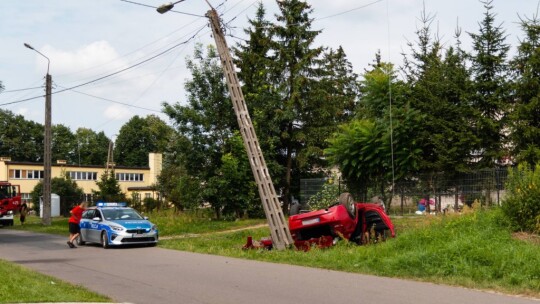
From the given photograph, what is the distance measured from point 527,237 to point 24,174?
252 ft

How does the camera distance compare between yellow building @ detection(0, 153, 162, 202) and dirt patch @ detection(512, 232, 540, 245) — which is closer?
dirt patch @ detection(512, 232, 540, 245)

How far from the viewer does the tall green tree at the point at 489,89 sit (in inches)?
948

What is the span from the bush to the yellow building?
55152 mm

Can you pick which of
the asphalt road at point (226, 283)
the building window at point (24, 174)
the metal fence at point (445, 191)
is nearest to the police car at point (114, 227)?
the asphalt road at point (226, 283)

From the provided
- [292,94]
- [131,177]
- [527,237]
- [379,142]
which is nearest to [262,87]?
[292,94]

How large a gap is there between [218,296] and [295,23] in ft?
94.2

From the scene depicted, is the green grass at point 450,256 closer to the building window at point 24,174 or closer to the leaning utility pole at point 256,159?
the leaning utility pole at point 256,159

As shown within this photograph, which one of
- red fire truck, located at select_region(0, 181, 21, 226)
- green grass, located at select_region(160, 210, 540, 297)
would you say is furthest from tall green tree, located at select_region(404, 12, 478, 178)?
red fire truck, located at select_region(0, 181, 21, 226)

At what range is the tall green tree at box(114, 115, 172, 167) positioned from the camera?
118625mm

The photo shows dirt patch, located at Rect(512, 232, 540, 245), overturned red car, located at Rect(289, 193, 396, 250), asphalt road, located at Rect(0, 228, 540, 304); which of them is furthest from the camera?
overturned red car, located at Rect(289, 193, 396, 250)

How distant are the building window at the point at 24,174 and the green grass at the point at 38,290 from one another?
72187 mm

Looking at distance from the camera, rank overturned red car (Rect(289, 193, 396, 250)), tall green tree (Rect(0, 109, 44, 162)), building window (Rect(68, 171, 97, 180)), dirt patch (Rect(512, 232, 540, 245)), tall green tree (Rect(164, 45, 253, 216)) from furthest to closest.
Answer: tall green tree (Rect(0, 109, 44, 162)) < building window (Rect(68, 171, 97, 180)) < tall green tree (Rect(164, 45, 253, 216)) < overturned red car (Rect(289, 193, 396, 250)) < dirt patch (Rect(512, 232, 540, 245))

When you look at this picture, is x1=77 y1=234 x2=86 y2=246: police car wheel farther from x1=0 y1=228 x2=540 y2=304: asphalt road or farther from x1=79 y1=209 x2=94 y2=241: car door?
x1=0 y1=228 x2=540 y2=304: asphalt road

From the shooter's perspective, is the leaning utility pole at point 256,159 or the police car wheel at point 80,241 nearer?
the leaning utility pole at point 256,159
